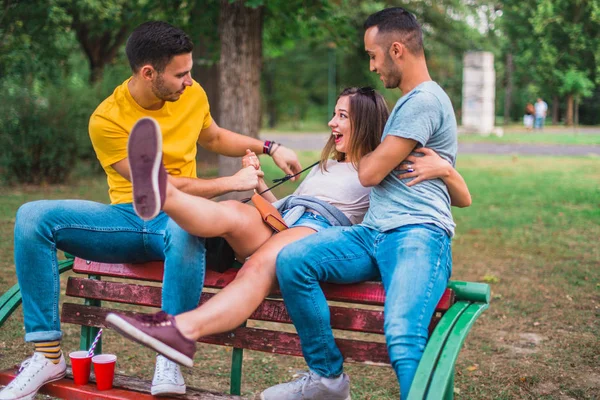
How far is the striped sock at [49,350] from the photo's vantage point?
10.2 ft

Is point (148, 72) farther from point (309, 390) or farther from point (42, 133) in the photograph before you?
point (42, 133)

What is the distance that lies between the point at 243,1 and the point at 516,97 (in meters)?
39.8

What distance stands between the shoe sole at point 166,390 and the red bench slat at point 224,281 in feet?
1.53

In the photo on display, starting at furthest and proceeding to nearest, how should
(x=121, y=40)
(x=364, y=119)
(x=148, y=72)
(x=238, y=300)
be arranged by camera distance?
1. (x=121, y=40)
2. (x=364, y=119)
3. (x=148, y=72)
4. (x=238, y=300)

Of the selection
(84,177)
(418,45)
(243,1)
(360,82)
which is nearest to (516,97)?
(360,82)

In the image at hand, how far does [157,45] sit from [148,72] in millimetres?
134

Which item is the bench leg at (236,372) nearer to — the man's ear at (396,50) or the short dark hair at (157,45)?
the short dark hair at (157,45)

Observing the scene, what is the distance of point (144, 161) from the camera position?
258cm

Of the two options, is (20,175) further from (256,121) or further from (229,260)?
(229,260)

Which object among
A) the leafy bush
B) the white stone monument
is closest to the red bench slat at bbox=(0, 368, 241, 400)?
the leafy bush

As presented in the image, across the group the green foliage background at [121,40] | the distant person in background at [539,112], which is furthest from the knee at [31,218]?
the distant person in background at [539,112]

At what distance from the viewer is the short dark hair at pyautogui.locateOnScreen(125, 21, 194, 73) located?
10.7 ft

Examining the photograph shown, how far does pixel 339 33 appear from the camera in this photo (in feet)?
32.8

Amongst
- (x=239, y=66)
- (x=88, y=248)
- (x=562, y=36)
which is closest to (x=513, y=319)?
(x=88, y=248)
